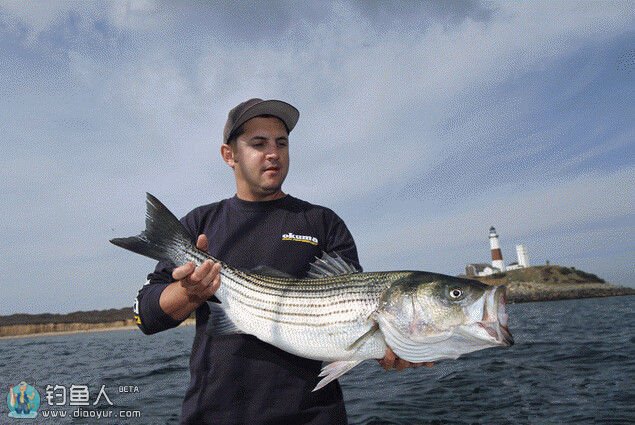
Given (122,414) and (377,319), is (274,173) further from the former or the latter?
(122,414)

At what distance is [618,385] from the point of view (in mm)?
11352

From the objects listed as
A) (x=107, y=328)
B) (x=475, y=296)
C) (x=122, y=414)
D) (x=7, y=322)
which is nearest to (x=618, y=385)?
(x=475, y=296)

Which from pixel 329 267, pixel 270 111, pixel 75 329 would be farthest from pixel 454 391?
pixel 75 329

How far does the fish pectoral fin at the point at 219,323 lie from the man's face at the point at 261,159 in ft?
3.89

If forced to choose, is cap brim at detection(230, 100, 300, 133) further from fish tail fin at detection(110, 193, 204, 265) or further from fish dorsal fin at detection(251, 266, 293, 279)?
fish dorsal fin at detection(251, 266, 293, 279)

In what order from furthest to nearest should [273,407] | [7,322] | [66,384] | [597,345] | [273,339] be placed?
[7,322]
[597,345]
[66,384]
[273,339]
[273,407]

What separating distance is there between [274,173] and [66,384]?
16498 mm

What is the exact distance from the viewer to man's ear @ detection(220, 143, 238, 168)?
15.3 feet

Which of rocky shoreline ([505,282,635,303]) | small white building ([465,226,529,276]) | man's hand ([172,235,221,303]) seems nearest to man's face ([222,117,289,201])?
man's hand ([172,235,221,303])

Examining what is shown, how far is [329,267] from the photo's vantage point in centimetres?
408

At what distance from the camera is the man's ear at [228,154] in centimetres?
466

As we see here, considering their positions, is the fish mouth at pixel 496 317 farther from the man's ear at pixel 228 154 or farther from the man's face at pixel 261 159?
the man's ear at pixel 228 154

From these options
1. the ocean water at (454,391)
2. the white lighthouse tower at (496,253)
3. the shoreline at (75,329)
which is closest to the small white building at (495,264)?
the white lighthouse tower at (496,253)

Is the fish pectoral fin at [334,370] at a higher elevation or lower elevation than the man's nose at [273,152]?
lower
